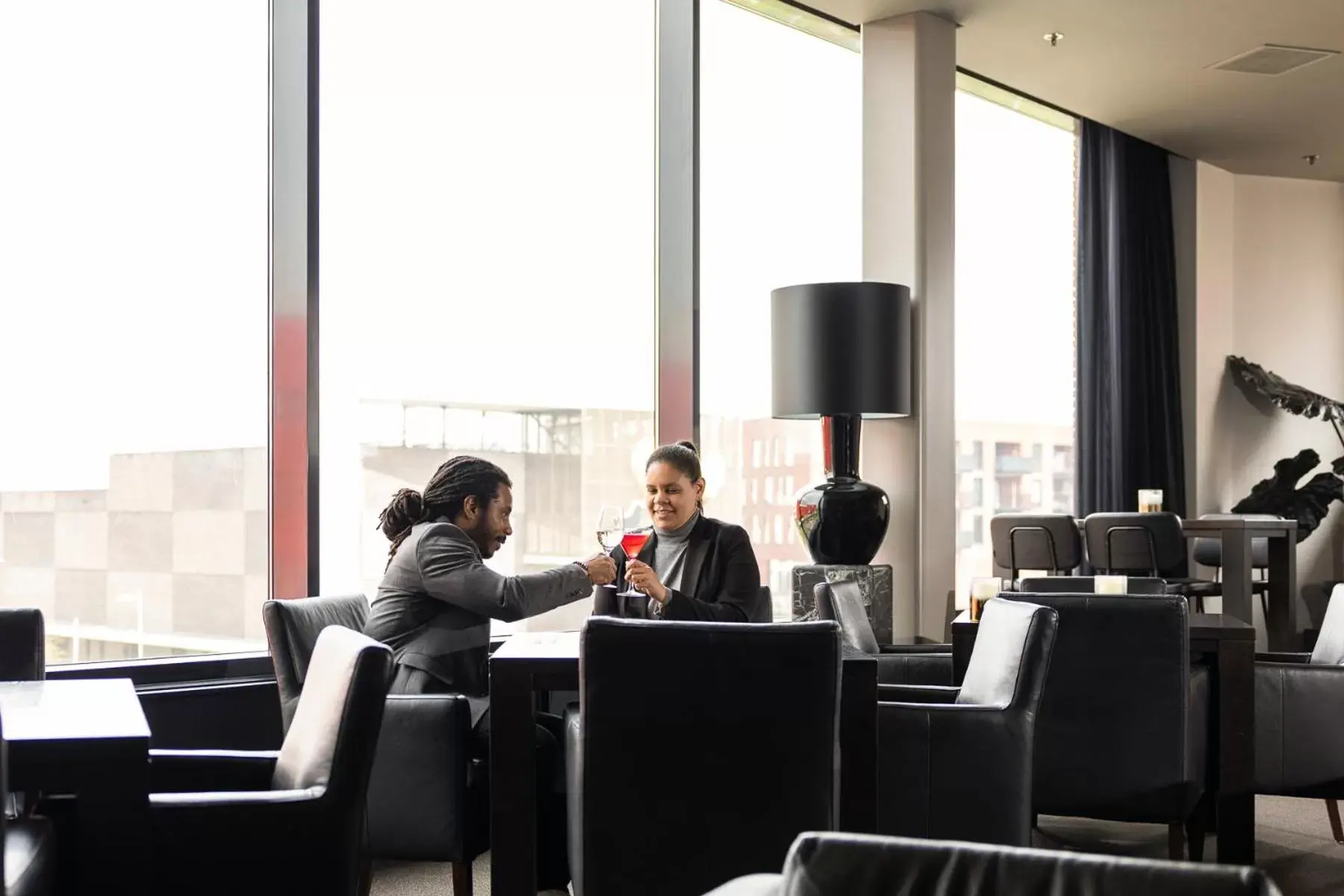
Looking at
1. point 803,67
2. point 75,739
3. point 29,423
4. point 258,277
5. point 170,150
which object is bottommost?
point 75,739

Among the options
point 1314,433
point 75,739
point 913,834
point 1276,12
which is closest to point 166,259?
point 75,739

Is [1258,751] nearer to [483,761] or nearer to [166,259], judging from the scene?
[483,761]

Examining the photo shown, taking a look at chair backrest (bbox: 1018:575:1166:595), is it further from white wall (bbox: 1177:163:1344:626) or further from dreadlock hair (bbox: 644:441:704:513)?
white wall (bbox: 1177:163:1344:626)

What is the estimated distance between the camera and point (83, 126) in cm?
364

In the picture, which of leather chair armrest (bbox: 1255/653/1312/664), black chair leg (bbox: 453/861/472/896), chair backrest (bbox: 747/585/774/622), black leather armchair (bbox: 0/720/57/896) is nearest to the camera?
black leather armchair (bbox: 0/720/57/896)

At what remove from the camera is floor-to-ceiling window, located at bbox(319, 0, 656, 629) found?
4125mm

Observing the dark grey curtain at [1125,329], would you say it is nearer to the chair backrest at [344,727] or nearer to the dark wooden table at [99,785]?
the chair backrest at [344,727]

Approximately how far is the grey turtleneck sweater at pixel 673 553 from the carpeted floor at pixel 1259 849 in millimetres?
882

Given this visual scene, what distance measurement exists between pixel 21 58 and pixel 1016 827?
3.30 metres

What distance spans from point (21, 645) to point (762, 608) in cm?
183

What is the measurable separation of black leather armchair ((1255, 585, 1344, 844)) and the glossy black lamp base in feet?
5.88

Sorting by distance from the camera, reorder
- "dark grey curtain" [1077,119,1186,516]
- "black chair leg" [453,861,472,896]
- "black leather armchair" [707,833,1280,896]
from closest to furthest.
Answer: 1. "black leather armchair" [707,833,1280,896]
2. "black chair leg" [453,861,472,896]
3. "dark grey curtain" [1077,119,1186,516]

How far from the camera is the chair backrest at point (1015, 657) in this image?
2.71 metres

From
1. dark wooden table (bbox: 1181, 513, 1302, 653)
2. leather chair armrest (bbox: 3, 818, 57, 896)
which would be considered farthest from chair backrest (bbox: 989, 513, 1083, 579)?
leather chair armrest (bbox: 3, 818, 57, 896)
